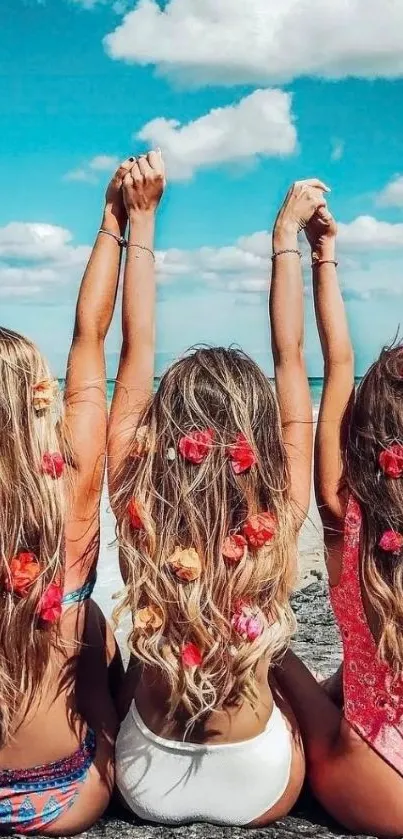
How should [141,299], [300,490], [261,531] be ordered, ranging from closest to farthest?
[261,531] < [300,490] < [141,299]

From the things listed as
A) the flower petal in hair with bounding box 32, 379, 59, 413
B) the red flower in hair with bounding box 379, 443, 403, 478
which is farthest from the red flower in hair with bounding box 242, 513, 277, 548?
the flower petal in hair with bounding box 32, 379, 59, 413

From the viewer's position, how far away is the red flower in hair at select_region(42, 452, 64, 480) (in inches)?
113

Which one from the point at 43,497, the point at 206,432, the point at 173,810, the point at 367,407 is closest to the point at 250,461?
the point at 206,432

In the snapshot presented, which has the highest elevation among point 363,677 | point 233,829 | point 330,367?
point 330,367

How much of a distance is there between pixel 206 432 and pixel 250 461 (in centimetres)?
17

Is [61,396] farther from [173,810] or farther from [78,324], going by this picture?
[173,810]

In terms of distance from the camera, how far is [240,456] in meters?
2.86

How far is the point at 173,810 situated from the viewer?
294 cm

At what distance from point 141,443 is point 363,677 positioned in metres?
1.09

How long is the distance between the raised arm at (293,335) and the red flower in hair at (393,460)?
0.29 meters

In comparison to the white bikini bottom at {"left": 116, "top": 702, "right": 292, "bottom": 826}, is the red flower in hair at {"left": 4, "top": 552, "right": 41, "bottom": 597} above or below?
above

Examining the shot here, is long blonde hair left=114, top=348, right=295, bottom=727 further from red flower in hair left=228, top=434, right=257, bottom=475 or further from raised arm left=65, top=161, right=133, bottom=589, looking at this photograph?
raised arm left=65, top=161, right=133, bottom=589

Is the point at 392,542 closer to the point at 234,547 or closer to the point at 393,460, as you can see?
the point at 393,460

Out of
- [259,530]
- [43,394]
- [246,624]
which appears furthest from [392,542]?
[43,394]
